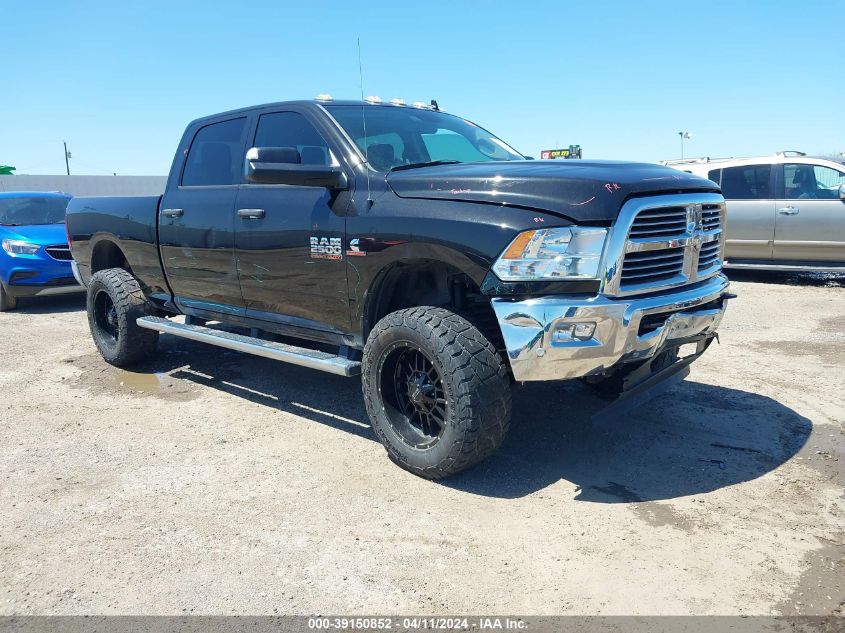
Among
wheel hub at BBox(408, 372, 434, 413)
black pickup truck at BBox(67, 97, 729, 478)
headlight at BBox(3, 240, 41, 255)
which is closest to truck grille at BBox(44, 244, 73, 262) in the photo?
headlight at BBox(3, 240, 41, 255)

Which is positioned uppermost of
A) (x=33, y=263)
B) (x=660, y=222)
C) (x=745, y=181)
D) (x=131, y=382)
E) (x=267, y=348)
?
(x=745, y=181)

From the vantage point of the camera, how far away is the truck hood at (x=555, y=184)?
327 cm

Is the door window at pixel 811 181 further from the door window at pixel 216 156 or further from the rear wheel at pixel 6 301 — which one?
the rear wheel at pixel 6 301

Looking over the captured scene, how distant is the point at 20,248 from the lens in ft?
31.4

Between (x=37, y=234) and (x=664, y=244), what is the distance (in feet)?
30.2

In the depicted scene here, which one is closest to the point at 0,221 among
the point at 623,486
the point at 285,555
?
the point at 285,555

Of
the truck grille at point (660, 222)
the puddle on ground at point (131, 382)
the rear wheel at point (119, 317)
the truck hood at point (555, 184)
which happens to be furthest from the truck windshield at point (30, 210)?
the truck grille at point (660, 222)

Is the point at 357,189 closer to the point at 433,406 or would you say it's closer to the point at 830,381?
the point at 433,406

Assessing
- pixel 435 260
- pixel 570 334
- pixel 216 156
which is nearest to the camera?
pixel 570 334

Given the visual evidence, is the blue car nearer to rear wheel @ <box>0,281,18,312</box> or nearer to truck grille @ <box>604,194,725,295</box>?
rear wheel @ <box>0,281,18,312</box>

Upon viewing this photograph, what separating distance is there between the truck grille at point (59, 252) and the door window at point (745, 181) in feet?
30.2

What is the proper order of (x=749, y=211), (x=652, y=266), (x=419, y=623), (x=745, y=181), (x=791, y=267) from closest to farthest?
(x=419, y=623)
(x=652, y=266)
(x=791, y=267)
(x=749, y=211)
(x=745, y=181)

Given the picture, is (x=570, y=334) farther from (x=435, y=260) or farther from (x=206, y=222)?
(x=206, y=222)

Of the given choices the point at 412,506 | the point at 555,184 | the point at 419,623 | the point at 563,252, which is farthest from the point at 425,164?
the point at 419,623
